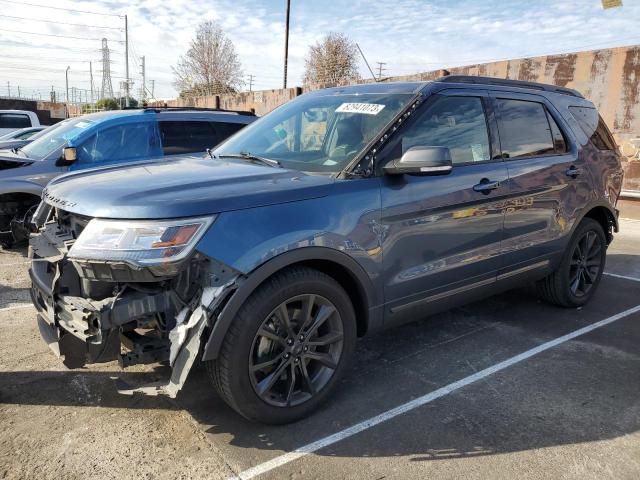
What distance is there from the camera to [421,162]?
302cm

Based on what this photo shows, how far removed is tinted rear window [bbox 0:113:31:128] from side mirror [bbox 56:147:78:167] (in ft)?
37.6

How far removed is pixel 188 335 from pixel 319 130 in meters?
1.81

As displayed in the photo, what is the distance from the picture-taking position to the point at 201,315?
8.20ft

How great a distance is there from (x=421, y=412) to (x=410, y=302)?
27.3 inches

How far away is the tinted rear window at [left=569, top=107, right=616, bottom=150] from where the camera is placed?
191 inches

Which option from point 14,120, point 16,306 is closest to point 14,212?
point 16,306

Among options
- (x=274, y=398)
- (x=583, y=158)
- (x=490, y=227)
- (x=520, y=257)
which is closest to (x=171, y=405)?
(x=274, y=398)

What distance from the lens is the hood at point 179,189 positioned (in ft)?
8.34

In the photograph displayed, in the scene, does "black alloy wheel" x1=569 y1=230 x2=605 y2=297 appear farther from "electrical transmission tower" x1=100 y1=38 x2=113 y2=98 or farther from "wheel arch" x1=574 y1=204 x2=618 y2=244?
"electrical transmission tower" x1=100 y1=38 x2=113 y2=98

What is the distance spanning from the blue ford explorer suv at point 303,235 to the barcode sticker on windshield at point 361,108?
0.04 ft

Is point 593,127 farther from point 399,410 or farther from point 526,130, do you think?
point 399,410

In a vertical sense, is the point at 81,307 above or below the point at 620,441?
above

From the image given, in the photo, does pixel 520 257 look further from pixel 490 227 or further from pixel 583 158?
pixel 583 158

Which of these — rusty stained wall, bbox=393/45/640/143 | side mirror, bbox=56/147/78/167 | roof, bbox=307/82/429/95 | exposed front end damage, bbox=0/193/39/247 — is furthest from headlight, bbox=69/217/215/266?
rusty stained wall, bbox=393/45/640/143
